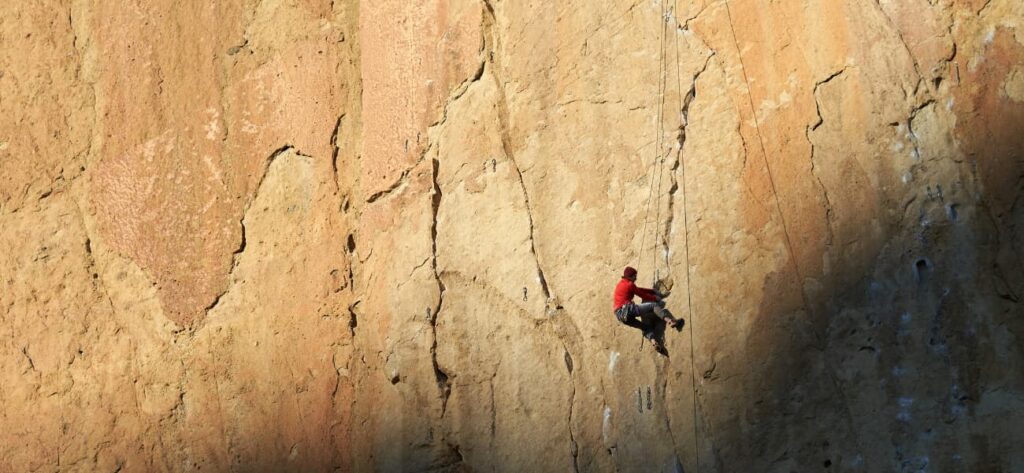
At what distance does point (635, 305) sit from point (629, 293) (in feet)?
0.23

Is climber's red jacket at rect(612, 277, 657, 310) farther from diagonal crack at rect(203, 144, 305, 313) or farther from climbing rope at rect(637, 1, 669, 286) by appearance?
diagonal crack at rect(203, 144, 305, 313)

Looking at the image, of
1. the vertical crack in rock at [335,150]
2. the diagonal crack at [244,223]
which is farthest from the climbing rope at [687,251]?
the diagonal crack at [244,223]

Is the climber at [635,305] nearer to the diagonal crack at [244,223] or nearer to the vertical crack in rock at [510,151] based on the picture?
the vertical crack in rock at [510,151]

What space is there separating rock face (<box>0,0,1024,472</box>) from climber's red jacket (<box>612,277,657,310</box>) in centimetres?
18

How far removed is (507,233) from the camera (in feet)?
25.1

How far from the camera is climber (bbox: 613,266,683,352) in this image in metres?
6.83

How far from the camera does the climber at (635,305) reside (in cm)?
683

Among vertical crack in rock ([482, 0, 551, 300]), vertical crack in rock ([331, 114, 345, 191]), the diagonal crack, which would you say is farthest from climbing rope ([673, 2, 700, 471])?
the diagonal crack

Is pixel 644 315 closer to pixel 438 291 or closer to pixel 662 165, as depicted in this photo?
pixel 662 165

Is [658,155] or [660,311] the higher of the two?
[658,155]

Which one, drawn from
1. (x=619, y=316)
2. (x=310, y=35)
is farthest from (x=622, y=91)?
(x=310, y=35)

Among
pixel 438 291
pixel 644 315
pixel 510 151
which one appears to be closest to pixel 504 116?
pixel 510 151

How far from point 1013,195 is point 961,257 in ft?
1.16

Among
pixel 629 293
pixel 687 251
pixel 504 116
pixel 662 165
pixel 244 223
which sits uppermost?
pixel 504 116
